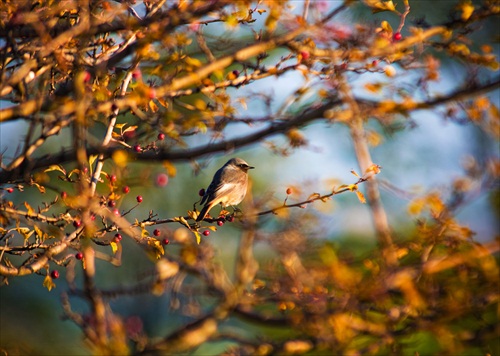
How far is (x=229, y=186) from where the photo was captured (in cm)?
708

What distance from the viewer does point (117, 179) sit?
389 centimetres

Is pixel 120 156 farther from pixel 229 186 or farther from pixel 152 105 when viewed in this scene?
pixel 229 186

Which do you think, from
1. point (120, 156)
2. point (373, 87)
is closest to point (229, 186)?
point (373, 87)

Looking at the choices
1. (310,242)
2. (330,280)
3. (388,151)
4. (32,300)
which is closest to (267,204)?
(310,242)

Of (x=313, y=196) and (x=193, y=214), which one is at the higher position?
(x=313, y=196)

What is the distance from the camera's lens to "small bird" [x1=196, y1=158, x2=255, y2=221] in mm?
6574

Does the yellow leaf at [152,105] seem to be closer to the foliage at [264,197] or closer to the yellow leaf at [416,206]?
A: the foliage at [264,197]

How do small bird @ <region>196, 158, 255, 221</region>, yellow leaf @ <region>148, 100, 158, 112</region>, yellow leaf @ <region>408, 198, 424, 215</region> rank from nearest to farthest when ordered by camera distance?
yellow leaf @ <region>408, 198, 424, 215</region> < yellow leaf @ <region>148, 100, 158, 112</region> < small bird @ <region>196, 158, 255, 221</region>

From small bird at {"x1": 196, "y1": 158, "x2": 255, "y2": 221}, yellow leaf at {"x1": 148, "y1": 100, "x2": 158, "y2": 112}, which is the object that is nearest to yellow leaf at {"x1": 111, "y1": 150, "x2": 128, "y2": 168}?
yellow leaf at {"x1": 148, "y1": 100, "x2": 158, "y2": 112}

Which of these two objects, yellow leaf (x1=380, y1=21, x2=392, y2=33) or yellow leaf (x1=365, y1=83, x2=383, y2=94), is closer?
yellow leaf (x1=365, y1=83, x2=383, y2=94)

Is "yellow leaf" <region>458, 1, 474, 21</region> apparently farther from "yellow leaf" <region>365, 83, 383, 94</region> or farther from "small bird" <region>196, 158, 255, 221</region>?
"small bird" <region>196, 158, 255, 221</region>

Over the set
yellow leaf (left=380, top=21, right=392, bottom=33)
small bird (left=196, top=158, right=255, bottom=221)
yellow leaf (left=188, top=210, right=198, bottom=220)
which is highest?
yellow leaf (left=380, top=21, right=392, bottom=33)

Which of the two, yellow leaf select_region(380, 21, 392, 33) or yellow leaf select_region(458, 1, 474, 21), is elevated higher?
yellow leaf select_region(458, 1, 474, 21)

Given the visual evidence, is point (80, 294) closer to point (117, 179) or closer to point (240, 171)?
point (117, 179)
